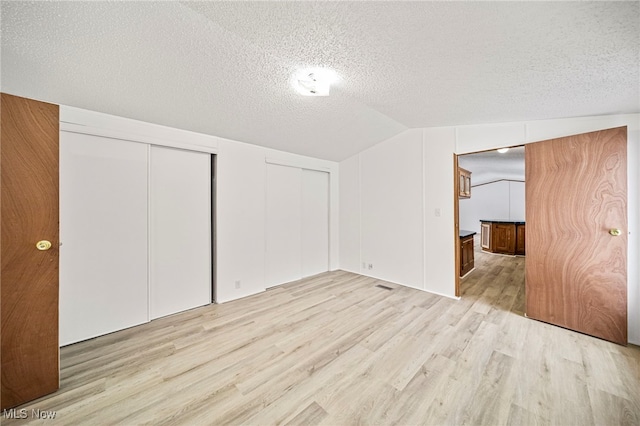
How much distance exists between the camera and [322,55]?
1.84 m

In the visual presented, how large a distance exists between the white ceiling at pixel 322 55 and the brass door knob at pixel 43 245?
4.21 feet

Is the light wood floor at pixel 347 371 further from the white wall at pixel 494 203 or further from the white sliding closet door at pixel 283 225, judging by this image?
the white wall at pixel 494 203

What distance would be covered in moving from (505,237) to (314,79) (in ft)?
23.9

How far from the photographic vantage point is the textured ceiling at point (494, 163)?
484cm

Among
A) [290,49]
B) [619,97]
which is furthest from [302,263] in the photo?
[619,97]

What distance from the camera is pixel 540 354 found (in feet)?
6.79

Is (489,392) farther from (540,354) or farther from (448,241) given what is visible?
(448,241)

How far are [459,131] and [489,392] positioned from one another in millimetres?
3079

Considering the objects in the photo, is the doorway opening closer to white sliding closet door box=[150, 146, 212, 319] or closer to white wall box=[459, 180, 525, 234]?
white wall box=[459, 180, 525, 234]

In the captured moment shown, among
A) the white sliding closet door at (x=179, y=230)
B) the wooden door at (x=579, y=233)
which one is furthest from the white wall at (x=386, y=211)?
the white sliding closet door at (x=179, y=230)

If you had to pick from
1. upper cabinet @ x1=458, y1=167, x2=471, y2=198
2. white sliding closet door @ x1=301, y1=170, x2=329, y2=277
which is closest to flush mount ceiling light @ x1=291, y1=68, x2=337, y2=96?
white sliding closet door @ x1=301, y1=170, x2=329, y2=277

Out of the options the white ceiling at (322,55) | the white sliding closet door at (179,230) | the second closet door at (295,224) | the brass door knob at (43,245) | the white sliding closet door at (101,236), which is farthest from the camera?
the second closet door at (295,224)

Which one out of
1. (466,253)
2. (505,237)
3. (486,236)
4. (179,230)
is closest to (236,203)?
(179,230)

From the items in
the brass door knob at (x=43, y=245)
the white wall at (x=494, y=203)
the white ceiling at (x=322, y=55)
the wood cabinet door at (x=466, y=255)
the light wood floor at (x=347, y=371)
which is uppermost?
the white ceiling at (x=322, y=55)
